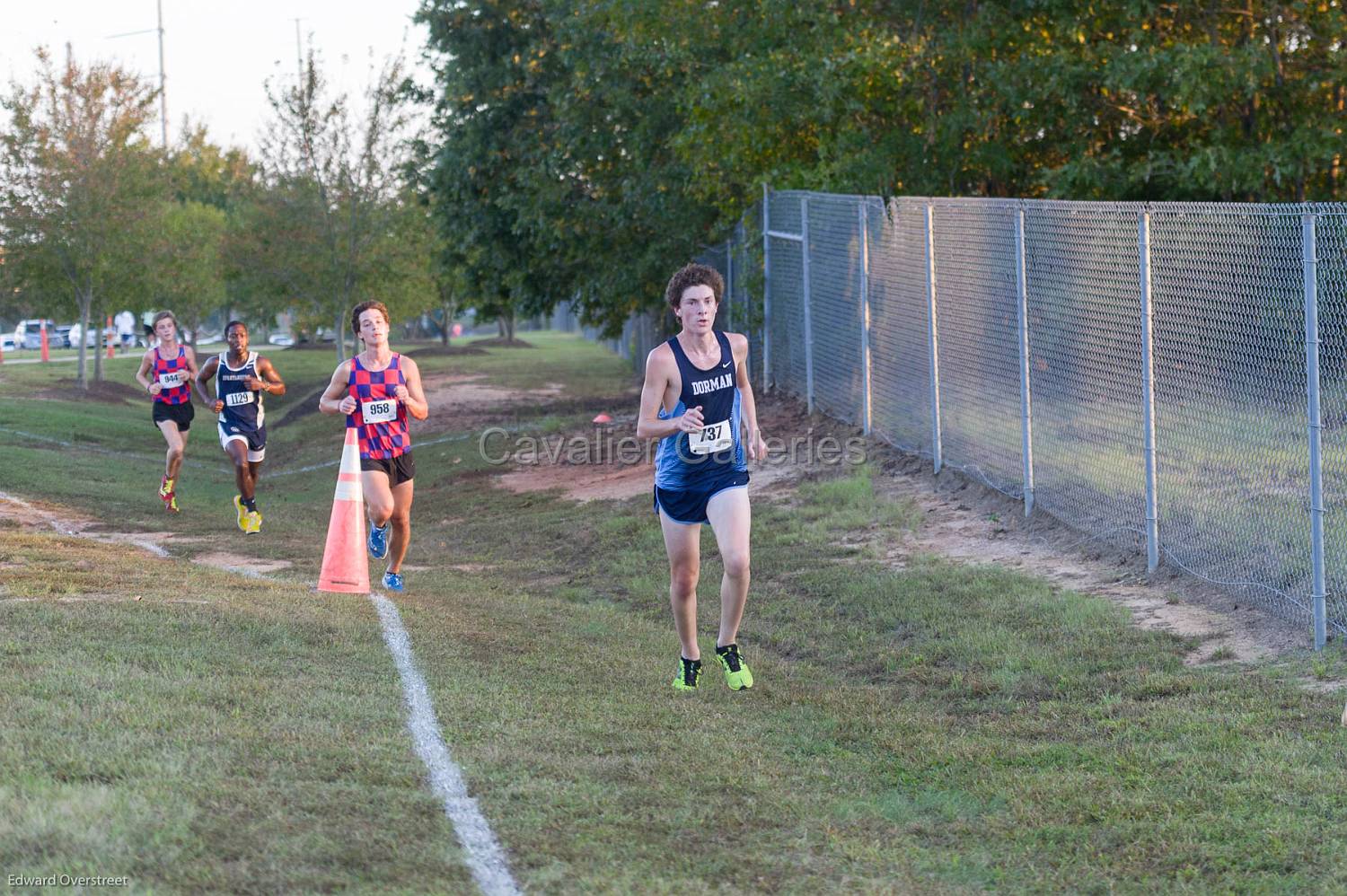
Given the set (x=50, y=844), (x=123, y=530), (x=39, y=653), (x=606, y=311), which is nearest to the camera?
(x=50, y=844)

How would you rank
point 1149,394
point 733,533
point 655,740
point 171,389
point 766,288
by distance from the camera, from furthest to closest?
1. point 766,288
2. point 171,389
3. point 1149,394
4. point 733,533
5. point 655,740

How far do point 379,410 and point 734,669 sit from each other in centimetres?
350

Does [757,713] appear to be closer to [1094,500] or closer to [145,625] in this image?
[145,625]

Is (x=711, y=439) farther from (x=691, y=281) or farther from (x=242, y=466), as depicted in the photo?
(x=242, y=466)

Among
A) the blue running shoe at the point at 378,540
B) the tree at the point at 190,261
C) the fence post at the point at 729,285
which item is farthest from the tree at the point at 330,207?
the blue running shoe at the point at 378,540

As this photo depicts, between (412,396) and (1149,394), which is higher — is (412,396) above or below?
above

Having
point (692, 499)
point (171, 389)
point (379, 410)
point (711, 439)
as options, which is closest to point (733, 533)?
point (692, 499)

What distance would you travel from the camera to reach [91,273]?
107ft

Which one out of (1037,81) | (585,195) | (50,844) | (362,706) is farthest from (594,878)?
(585,195)

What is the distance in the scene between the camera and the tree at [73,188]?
32.0 meters

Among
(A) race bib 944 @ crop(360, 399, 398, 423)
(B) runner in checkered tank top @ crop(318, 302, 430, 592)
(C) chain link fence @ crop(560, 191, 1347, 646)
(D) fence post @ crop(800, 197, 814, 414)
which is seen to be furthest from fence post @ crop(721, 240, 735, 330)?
(A) race bib 944 @ crop(360, 399, 398, 423)

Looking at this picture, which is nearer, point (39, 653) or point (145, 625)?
point (39, 653)

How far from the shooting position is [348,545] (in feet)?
31.8

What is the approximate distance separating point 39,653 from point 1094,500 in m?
6.70
